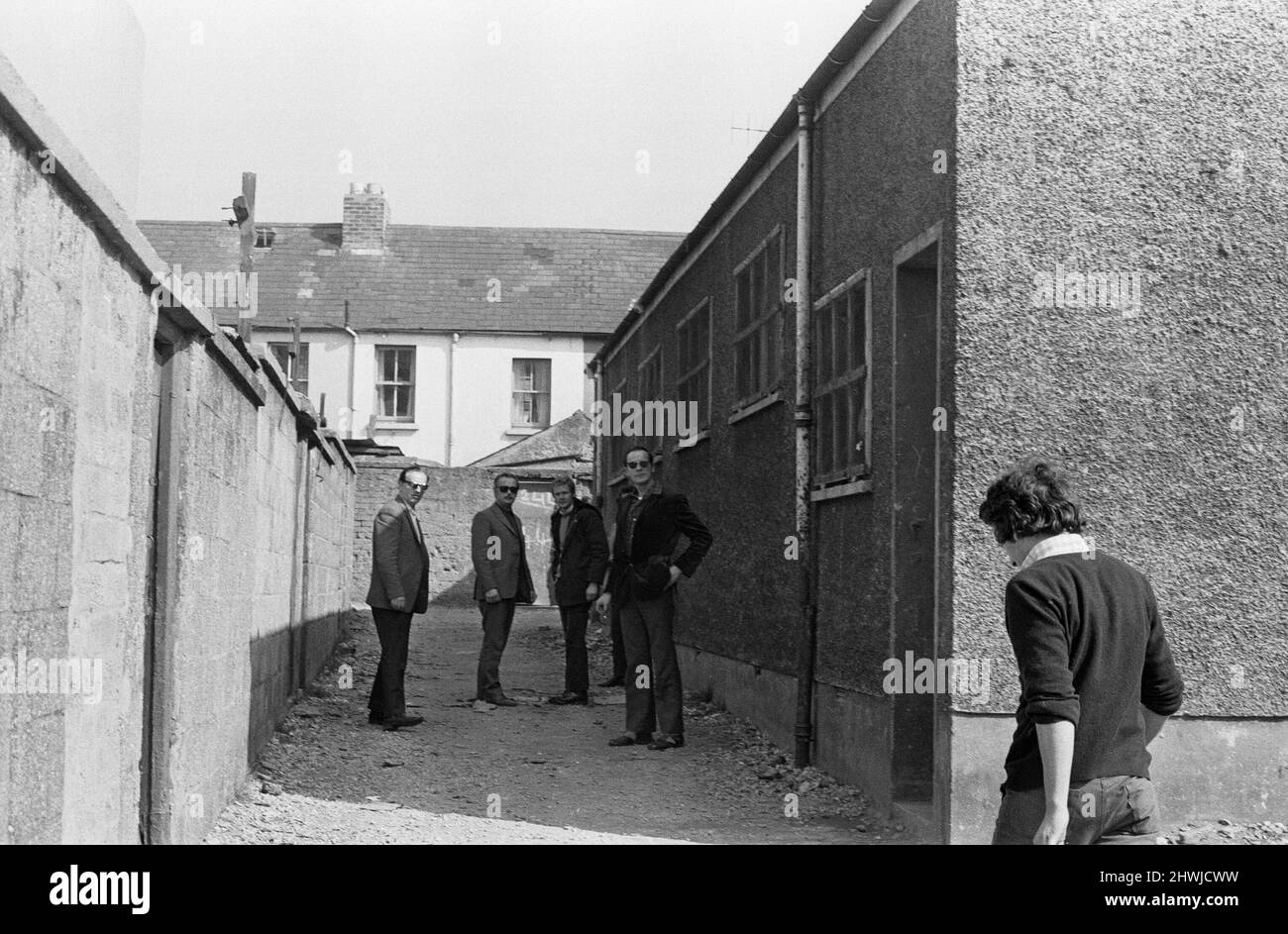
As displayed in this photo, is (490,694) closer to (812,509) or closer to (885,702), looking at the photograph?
(812,509)

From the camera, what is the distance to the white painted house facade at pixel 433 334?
33625mm

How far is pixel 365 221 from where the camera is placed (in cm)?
3600

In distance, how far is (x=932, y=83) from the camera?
23.6 feet

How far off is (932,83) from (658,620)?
4.26 meters

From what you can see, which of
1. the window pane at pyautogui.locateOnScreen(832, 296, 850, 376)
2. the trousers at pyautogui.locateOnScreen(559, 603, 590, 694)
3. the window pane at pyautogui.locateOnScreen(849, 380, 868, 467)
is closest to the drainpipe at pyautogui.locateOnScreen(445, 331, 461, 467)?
the trousers at pyautogui.locateOnScreen(559, 603, 590, 694)

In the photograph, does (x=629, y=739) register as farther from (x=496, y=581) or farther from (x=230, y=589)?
(x=230, y=589)

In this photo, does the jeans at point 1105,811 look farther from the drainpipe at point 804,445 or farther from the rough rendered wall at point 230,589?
the drainpipe at point 804,445

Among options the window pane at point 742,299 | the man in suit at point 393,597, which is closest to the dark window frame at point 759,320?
the window pane at point 742,299

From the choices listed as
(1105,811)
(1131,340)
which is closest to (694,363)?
(1131,340)

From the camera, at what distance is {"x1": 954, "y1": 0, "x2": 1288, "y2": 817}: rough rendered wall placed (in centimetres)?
670

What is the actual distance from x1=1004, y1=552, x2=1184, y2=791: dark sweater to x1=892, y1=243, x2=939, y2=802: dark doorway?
380 cm

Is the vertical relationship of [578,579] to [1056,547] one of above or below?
below

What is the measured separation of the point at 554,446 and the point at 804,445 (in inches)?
849

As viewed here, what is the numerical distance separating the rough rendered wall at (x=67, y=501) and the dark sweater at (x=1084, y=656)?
95.6 inches
